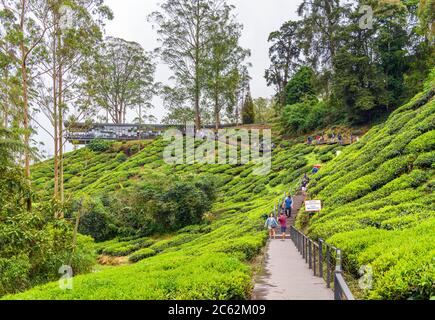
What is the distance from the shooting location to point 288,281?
26.3ft

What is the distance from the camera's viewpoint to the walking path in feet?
21.7

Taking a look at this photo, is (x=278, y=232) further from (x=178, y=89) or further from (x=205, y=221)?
(x=178, y=89)

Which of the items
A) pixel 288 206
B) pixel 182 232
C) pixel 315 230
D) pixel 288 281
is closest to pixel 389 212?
pixel 315 230

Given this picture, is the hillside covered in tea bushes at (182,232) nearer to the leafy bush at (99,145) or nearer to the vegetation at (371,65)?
the leafy bush at (99,145)

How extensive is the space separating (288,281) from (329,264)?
46.7 inches

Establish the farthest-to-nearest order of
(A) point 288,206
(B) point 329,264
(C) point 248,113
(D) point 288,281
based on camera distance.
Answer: (C) point 248,113
(A) point 288,206
(D) point 288,281
(B) point 329,264

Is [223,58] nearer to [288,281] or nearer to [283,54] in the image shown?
[283,54]

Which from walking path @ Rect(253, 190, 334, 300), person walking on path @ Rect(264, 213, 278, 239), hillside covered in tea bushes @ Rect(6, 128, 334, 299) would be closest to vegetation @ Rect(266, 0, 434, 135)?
hillside covered in tea bushes @ Rect(6, 128, 334, 299)

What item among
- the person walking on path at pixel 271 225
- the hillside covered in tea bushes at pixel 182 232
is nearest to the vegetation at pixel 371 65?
the hillside covered in tea bushes at pixel 182 232

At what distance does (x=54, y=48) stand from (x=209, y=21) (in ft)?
99.0

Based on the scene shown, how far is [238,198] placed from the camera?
29.2 m

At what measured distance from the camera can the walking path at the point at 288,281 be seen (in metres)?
6.63

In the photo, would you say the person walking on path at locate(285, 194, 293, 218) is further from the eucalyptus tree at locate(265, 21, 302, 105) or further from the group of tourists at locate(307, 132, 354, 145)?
the eucalyptus tree at locate(265, 21, 302, 105)
